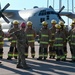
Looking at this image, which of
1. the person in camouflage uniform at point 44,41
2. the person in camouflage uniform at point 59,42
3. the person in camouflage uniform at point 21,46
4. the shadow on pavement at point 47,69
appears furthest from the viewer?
the person in camouflage uniform at point 44,41

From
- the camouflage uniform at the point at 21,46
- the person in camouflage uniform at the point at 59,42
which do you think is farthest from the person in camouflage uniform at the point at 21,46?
the person in camouflage uniform at the point at 59,42

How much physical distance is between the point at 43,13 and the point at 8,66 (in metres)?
20.8

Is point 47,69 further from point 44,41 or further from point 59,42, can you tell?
point 44,41

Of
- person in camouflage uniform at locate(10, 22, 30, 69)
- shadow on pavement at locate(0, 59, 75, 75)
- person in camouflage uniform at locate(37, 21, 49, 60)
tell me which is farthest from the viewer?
person in camouflage uniform at locate(37, 21, 49, 60)

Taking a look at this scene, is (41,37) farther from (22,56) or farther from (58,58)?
(22,56)

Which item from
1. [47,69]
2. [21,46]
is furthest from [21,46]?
[47,69]

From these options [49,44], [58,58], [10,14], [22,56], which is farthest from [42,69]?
[10,14]

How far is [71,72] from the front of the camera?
10.7 m

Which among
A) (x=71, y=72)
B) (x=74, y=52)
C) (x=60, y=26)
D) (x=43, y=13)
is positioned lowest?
(x=71, y=72)

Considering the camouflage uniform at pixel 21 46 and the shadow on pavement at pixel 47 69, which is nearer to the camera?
the shadow on pavement at pixel 47 69

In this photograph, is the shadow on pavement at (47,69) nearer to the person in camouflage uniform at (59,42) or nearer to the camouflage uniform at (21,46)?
the camouflage uniform at (21,46)

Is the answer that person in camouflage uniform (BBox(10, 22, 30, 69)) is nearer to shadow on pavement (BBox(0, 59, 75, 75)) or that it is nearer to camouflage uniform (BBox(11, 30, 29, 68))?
camouflage uniform (BBox(11, 30, 29, 68))

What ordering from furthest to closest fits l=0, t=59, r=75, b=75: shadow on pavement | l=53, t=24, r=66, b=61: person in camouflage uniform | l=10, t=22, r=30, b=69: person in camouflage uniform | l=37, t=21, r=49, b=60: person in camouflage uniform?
l=37, t=21, r=49, b=60: person in camouflage uniform < l=53, t=24, r=66, b=61: person in camouflage uniform < l=10, t=22, r=30, b=69: person in camouflage uniform < l=0, t=59, r=75, b=75: shadow on pavement

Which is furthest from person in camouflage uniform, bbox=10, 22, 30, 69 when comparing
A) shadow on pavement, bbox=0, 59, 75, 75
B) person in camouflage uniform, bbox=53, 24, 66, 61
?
person in camouflage uniform, bbox=53, 24, 66, 61
